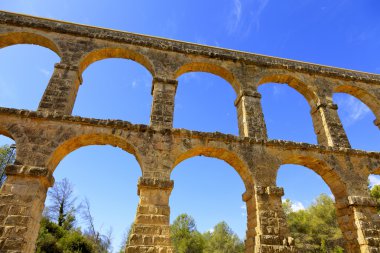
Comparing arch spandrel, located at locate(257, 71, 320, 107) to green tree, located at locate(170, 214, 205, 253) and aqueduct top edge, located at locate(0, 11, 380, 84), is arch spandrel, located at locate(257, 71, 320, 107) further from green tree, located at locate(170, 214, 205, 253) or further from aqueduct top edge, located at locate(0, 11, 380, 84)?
green tree, located at locate(170, 214, 205, 253)

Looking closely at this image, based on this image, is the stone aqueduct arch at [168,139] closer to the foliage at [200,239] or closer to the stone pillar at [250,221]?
the stone pillar at [250,221]

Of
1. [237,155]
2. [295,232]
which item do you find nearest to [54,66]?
[237,155]

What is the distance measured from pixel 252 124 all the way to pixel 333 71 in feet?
17.8

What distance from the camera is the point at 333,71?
11.5 meters

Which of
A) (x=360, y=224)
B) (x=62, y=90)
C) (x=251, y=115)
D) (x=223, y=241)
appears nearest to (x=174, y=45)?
(x=251, y=115)

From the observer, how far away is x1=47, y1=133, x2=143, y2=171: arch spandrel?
7073mm

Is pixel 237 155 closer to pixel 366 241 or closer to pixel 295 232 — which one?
pixel 366 241

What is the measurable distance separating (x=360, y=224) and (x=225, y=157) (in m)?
4.22

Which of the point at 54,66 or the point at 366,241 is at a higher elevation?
the point at 54,66

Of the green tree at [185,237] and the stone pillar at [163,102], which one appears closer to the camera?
the stone pillar at [163,102]

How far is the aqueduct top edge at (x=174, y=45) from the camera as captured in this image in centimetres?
971

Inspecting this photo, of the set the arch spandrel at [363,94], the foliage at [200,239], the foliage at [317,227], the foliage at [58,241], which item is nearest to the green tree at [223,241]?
the foliage at [200,239]

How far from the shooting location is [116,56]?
33.1 ft

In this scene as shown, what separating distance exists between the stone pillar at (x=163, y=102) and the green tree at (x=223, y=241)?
34749mm
